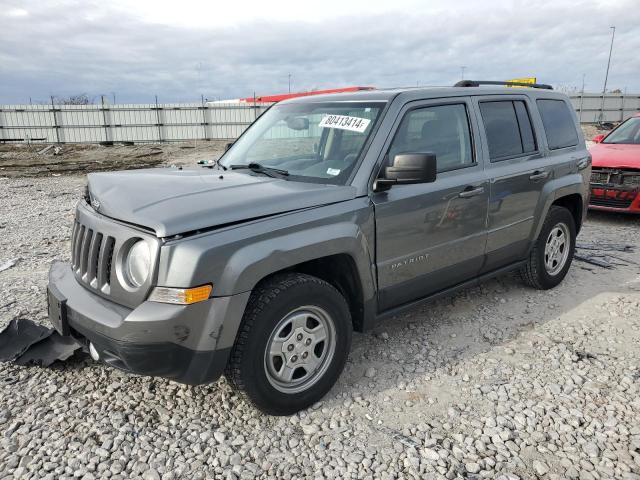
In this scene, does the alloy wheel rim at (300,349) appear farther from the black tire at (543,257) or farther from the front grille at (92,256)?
the black tire at (543,257)

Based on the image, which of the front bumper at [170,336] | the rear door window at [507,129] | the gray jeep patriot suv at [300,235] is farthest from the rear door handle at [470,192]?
the front bumper at [170,336]

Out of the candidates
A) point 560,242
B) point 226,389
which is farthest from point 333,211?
point 560,242

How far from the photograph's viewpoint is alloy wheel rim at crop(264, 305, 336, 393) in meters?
2.90

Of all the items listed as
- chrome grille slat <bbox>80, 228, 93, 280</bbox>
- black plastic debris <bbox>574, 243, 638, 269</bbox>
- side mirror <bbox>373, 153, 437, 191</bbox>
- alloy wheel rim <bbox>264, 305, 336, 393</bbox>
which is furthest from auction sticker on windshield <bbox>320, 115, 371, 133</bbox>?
black plastic debris <bbox>574, 243, 638, 269</bbox>

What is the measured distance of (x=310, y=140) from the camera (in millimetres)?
3686

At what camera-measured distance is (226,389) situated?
3271mm

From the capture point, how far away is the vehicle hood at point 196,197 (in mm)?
2580

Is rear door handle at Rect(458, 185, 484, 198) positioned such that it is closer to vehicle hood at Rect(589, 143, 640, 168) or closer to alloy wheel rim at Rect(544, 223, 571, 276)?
alloy wheel rim at Rect(544, 223, 571, 276)

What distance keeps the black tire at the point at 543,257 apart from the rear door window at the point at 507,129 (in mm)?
741

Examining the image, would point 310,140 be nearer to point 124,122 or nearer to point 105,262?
point 105,262

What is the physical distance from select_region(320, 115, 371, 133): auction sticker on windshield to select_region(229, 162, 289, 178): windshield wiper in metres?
0.48

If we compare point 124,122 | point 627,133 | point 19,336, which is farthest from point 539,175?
point 124,122

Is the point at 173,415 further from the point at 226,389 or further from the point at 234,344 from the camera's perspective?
the point at 234,344

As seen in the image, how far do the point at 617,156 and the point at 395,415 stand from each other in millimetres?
6642
